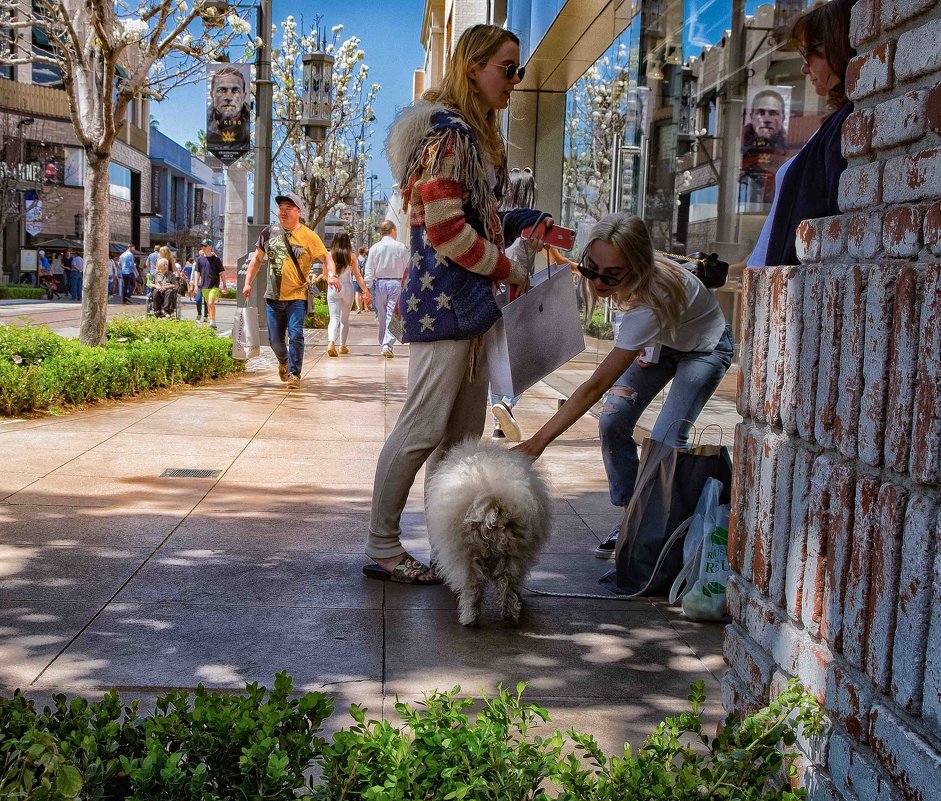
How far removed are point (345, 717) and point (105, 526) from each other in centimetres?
272

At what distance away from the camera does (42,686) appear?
329 cm

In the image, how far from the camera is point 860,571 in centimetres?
200

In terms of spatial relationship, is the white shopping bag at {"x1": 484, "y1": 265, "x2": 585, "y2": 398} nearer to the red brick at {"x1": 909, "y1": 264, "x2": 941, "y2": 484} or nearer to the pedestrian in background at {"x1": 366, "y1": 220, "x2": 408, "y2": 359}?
the red brick at {"x1": 909, "y1": 264, "x2": 941, "y2": 484}

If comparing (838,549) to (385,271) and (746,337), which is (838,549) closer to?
(746,337)

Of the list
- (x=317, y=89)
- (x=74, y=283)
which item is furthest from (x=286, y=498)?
(x=74, y=283)

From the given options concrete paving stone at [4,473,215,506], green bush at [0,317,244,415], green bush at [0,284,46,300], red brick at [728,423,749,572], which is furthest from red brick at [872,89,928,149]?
green bush at [0,284,46,300]

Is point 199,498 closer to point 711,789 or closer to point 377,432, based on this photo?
point 377,432

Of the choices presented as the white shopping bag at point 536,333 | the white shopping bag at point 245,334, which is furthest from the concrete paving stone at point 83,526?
the white shopping bag at point 245,334

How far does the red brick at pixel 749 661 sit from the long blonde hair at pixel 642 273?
1.89 metres

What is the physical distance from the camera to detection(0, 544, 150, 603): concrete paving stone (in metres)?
4.25

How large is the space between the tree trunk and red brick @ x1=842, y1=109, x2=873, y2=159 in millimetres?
10540

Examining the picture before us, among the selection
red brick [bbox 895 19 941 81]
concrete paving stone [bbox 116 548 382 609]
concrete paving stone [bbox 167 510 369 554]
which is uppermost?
red brick [bbox 895 19 941 81]

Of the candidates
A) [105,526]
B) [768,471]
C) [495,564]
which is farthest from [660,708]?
[105,526]

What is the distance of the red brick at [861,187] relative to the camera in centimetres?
206
